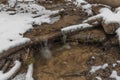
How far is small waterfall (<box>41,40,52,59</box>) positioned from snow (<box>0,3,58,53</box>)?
0.43 m

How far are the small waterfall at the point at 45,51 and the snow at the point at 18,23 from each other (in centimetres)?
43

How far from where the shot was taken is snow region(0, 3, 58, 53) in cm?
656

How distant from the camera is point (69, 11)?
8.01 metres

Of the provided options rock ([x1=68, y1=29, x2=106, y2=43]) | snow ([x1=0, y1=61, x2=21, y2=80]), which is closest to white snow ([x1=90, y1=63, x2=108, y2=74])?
rock ([x1=68, y1=29, x2=106, y2=43])

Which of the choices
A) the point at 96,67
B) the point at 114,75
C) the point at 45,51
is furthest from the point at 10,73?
the point at 114,75

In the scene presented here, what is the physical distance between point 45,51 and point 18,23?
127 cm

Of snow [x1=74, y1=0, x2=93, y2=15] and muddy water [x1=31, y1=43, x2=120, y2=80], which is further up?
snow [x1=74, y1=0, x2=93, y2=15]

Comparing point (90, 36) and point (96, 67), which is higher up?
point (90, 36)

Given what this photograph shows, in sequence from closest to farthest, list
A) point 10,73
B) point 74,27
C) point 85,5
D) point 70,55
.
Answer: point 10,73, point 70,55, point 74,27, point 85,5

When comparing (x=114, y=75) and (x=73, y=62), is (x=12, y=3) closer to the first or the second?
(x=73, y=62)

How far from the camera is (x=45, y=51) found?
672 cm

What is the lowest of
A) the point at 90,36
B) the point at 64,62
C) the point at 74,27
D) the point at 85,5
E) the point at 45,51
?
the point at 64,62

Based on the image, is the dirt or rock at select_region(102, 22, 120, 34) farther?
rock at select_region(102, 22, 120, 34)

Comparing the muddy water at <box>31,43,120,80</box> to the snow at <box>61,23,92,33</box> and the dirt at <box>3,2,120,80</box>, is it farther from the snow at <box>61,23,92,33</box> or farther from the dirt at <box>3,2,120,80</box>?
the snow at <box>61,23,92,33</box>
